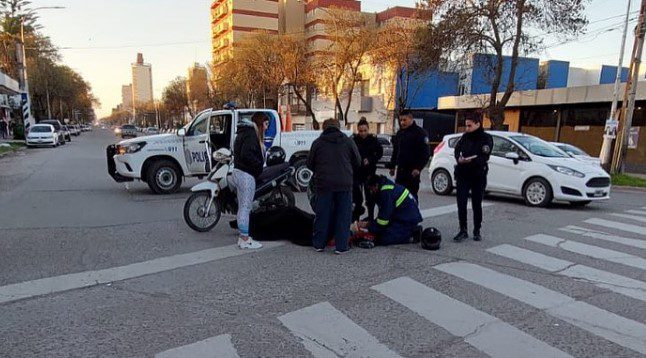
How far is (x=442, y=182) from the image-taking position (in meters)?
12.0

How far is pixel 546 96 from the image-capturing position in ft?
85.8

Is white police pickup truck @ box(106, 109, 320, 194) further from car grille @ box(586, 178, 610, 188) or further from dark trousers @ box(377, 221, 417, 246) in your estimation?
car grille @ box(586, 178, 610, 188)

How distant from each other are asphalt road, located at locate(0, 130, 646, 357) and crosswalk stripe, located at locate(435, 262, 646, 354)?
0.02 meters

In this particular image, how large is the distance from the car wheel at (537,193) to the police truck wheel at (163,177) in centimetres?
854

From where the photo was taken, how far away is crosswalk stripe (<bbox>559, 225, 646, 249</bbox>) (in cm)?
686

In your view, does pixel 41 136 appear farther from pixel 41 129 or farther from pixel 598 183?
pixel 598 183

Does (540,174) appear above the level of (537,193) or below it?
above

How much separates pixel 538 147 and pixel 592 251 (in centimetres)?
490

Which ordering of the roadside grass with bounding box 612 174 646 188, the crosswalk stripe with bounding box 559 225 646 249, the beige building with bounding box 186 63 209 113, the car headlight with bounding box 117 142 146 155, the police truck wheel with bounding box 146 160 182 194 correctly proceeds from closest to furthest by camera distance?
the crosswalk stripe with bounding box 559 225 646 249, the car headlight with bounding box 117 142 146 155, the police truck wheel with bounding box 146 160 182 194, the roadside grass with bounding box 612 174 646 188, the beige building with bounding box 186 63 209 113

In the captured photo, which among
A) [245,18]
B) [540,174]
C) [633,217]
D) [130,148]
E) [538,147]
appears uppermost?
[245,18]

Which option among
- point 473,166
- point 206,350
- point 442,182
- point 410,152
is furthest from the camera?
point 442,182

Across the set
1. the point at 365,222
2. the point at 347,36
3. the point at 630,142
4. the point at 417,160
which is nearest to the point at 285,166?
the point at 365,222

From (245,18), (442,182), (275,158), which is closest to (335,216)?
(275,158)

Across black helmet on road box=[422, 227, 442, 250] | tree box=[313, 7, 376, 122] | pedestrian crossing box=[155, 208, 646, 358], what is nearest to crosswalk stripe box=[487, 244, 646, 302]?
pedestrian crossing box=[155, 208, 646, 358]
